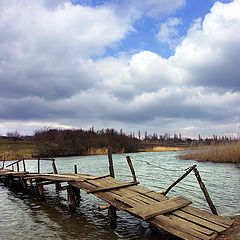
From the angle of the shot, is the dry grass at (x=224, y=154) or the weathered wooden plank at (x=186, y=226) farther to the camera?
the dry grass at (x=224, y=154)

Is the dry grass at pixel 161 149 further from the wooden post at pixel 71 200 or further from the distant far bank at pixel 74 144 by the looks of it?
the wooden post at pixel 71 200

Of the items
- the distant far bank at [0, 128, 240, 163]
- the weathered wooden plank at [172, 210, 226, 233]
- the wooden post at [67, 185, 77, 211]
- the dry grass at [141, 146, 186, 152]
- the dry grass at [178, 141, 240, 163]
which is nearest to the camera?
the weathered wooden plank at [172, 210, 226, 233]

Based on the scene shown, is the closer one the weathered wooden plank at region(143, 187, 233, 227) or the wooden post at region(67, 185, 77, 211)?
the weathered wooden plank at region(143, 187, 233, 227)

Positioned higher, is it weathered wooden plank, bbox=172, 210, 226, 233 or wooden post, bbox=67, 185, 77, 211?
weathered wooden plank, bbox=172, 210, 226, 233

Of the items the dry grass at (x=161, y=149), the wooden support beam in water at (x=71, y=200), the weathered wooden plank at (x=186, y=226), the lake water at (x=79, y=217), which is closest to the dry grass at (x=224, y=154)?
the lake water at (x=79, y=217)

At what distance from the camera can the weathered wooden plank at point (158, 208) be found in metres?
5.24

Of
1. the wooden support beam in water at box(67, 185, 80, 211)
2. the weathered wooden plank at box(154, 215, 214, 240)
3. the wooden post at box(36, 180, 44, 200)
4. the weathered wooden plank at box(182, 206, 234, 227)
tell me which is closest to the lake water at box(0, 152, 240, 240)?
the wooden support beam in water at box(67, 185, 80, 211)

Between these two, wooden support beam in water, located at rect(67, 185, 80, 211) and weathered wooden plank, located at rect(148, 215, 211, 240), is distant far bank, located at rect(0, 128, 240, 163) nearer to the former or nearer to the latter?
wooden support beam in water, located at rect(67, 185, 80, 211)

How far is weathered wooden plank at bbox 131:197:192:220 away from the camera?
524cm

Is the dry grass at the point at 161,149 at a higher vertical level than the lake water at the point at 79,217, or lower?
lower

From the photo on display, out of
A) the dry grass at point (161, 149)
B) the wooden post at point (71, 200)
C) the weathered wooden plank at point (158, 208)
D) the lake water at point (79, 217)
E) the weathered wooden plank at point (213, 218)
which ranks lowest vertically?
the dry grass at point (161, 149)

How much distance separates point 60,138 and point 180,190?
37.8 meters

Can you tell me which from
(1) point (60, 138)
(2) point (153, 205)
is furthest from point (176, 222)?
(1) point (60, 138)

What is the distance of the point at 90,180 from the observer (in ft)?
29.8
